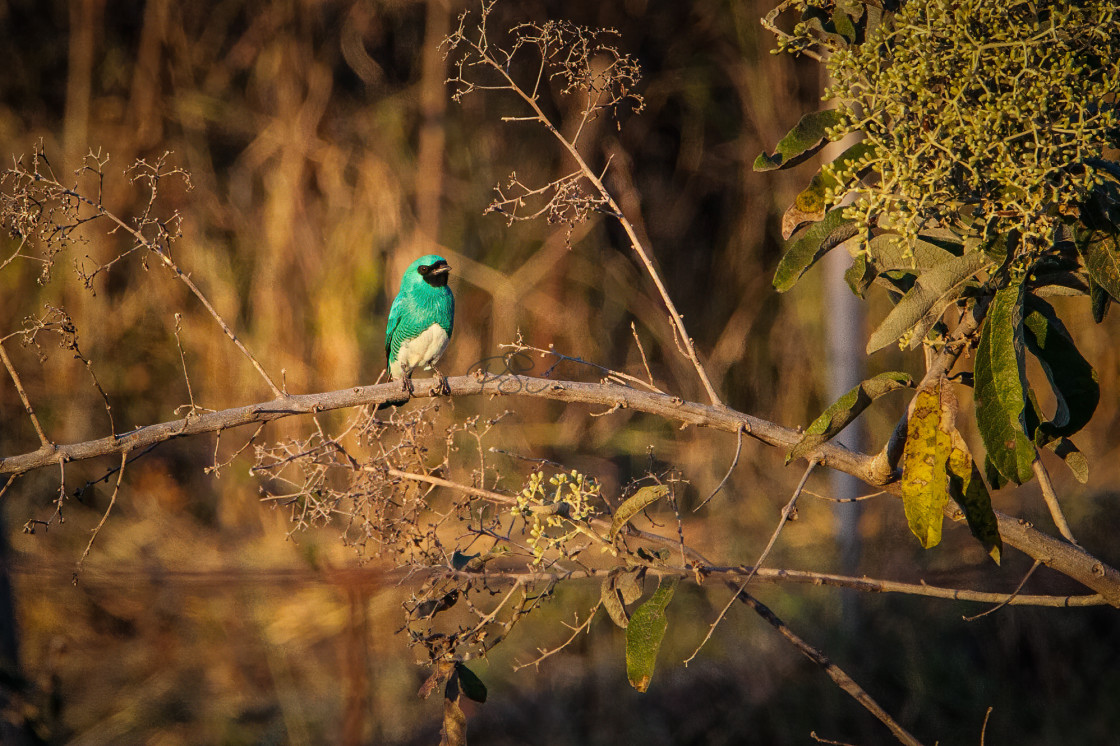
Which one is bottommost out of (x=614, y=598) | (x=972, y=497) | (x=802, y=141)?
(x=614, y=598)

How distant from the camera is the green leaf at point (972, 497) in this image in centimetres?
106

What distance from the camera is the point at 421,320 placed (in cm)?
306

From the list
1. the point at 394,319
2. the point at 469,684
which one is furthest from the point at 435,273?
the point at 469,684

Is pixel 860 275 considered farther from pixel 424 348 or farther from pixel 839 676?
pixel 424 348

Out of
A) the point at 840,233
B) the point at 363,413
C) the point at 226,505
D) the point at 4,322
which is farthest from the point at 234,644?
the point at 840,233

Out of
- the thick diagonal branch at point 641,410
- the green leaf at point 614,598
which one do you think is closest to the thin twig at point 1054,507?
the thick diagonal branch at point 641,410

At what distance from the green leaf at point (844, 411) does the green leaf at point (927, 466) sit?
64mm

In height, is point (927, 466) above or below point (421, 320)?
above

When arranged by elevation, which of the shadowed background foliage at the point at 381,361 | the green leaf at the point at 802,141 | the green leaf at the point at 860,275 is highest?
the green leaf at the point at 802,141

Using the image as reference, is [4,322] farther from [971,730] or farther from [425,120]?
[971,730]

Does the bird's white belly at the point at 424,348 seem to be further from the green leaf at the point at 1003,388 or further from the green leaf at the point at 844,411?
the green leaf at the point at 1003,388

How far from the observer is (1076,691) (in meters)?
3.18

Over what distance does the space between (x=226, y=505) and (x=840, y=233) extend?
13.3 feet

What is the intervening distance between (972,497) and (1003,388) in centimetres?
15
